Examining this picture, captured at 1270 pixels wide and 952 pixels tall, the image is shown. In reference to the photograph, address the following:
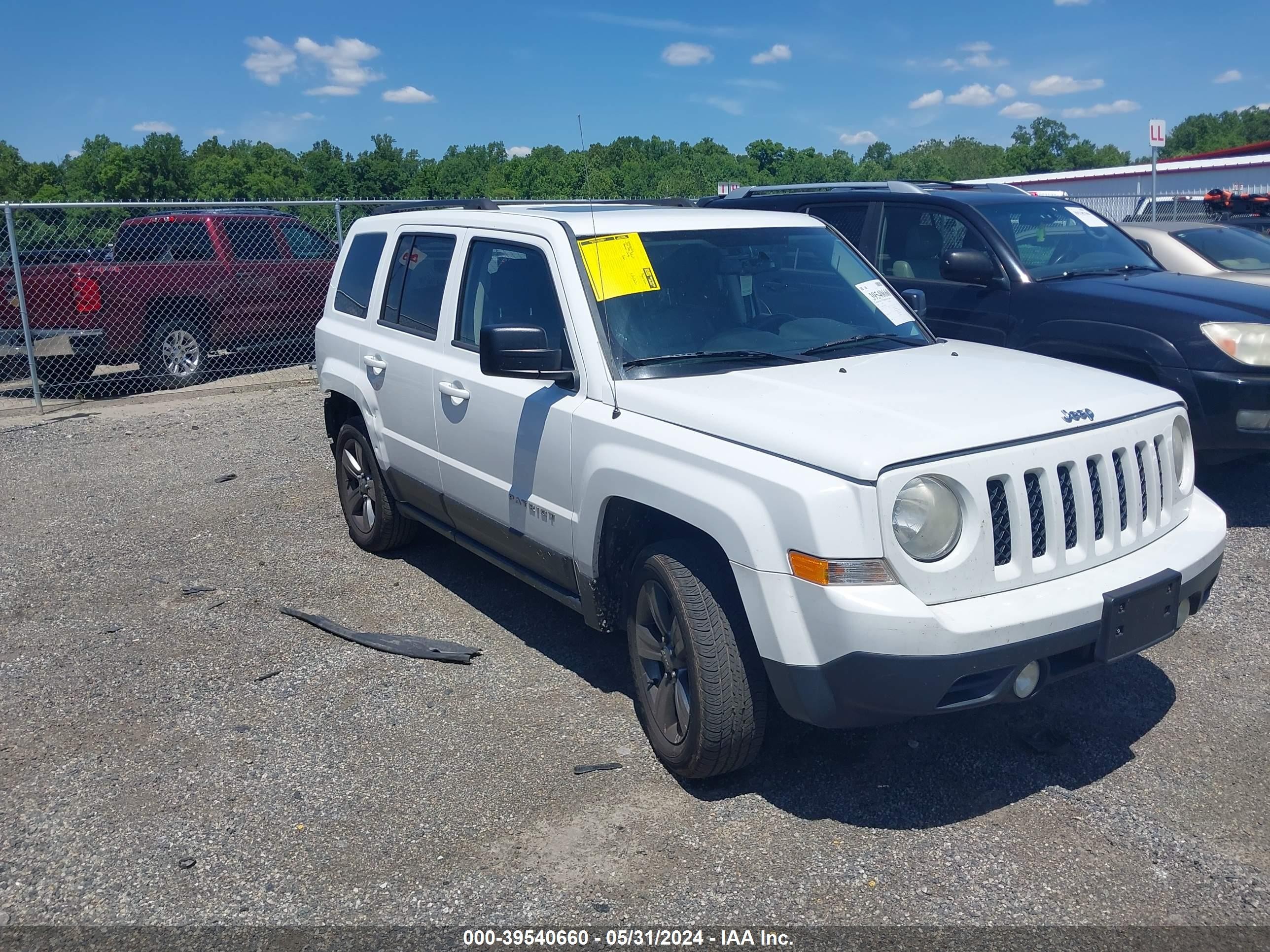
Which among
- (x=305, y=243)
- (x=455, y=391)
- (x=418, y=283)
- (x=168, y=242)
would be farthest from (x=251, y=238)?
(x=455, y=391)

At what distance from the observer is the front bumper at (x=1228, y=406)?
19.0 feet

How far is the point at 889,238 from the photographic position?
7.50 metres

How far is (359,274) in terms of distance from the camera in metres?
6.05

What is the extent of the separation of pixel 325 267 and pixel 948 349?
10.4m

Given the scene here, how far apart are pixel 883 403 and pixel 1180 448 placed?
1.27 metres

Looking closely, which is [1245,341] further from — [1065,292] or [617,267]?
[617,267]

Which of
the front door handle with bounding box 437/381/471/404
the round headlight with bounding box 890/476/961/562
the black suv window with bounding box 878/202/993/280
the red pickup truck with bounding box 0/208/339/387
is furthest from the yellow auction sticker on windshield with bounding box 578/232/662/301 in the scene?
the red pickup truck with bounding box 0/208/339/387

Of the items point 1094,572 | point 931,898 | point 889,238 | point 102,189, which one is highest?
point 102,189

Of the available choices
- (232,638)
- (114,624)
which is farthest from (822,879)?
(114,624)

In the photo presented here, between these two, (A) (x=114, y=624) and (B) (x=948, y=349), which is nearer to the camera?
(B) (x=948, y=349)

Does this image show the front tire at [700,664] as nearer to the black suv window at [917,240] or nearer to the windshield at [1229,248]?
the black suv window at [917,240]

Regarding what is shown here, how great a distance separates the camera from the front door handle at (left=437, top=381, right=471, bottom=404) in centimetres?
473

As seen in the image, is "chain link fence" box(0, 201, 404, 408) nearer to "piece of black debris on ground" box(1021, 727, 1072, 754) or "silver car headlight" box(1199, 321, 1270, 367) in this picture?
"silver car headlight" box(1199, 321, 1270, 367)

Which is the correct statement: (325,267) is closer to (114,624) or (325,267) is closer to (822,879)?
(114,624)
